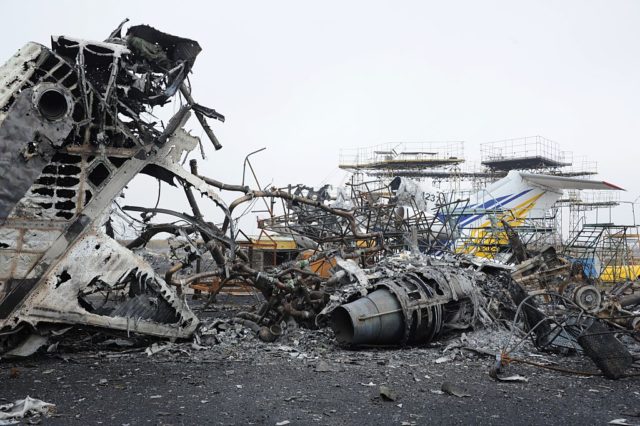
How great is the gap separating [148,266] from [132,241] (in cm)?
201

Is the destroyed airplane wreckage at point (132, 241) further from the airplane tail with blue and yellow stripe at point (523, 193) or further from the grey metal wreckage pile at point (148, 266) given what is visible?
the airplane tail with blue and yellow stripe at point (523, 193)

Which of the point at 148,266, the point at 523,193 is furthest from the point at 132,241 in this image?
the point at 523,193

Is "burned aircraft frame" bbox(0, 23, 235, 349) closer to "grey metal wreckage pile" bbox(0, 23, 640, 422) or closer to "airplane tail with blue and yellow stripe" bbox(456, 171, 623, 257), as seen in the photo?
"grey metal wreckage pile" bbox(0, 23, 640, 422)

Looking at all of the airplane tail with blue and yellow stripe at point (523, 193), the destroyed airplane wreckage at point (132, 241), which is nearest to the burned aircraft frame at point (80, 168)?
the destroyed airplane wreckage at point (132, 241)

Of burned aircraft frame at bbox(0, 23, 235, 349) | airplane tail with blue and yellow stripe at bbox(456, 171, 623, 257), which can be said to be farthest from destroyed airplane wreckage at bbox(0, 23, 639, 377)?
airplane tail with blue and yellow stripe at bbox(456, 171, 623, 257)

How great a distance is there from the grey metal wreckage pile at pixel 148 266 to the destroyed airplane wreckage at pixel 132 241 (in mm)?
20

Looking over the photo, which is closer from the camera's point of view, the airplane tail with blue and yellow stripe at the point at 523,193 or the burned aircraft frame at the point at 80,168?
the burned aircraft frame at the point at 80,168

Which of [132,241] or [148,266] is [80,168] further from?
[132,241]

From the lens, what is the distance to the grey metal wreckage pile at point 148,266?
6.93 metres

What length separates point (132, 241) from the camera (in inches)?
371

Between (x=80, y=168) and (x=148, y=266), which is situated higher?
(x=80, y=168)

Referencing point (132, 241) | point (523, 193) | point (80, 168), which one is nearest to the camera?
point (80, 168)

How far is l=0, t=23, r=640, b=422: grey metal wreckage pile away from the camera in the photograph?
6926 mm

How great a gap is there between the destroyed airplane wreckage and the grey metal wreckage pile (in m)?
0.02
